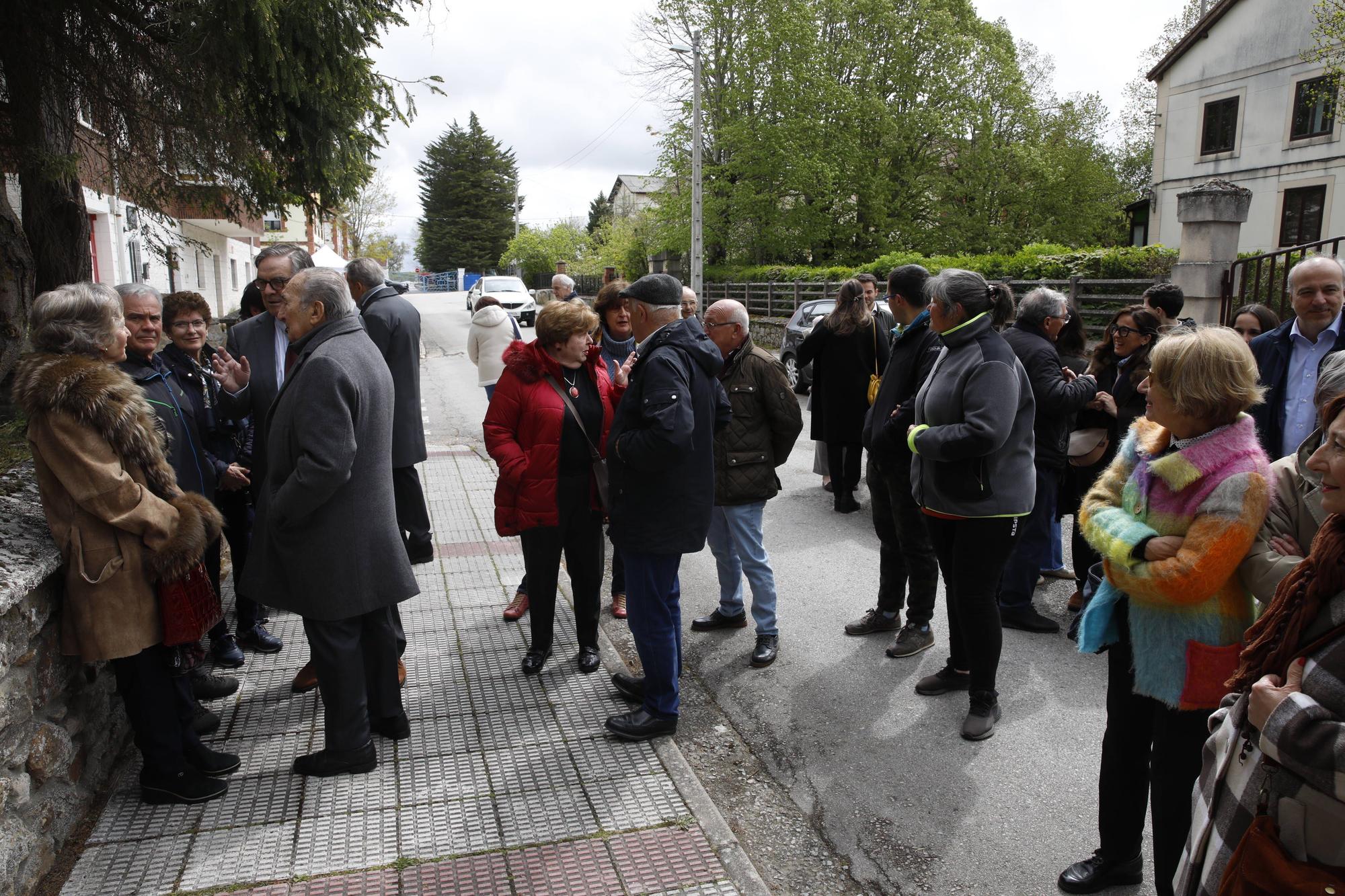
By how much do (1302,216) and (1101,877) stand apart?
30.7 m

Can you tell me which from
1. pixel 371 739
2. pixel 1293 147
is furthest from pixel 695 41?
pixel 371 739

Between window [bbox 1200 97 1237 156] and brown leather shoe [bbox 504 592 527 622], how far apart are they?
1234 inches

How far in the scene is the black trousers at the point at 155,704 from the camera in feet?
10.4

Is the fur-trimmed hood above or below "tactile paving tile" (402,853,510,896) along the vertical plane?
above

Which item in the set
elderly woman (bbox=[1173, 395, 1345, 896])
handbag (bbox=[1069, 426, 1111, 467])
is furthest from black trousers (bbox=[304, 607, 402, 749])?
handbag (bbox=[1069, 426, 1111, 467])

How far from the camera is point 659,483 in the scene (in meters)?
3.66

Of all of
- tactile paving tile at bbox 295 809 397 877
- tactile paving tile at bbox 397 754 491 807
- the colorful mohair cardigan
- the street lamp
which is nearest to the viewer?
the colorful mohair cardigan

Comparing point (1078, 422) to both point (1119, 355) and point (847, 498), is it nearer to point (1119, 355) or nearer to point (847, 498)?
point (1119, 355)

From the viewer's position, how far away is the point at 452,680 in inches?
172

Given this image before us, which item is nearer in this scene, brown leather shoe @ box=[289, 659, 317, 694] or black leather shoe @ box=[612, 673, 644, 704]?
black leather shoe @ box=[612, 673, 644, 704]

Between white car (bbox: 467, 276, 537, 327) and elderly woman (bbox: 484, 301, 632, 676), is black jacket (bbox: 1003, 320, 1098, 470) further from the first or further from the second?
white car (bbox: 467, 276, 537, 327)

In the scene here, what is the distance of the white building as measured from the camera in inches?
1013

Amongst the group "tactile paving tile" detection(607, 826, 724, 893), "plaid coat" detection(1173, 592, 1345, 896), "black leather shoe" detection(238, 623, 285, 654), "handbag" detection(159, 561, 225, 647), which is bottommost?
"tactile paving tile" detection(607, 826, 724, 893)

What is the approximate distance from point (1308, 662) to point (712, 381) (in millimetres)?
2498
